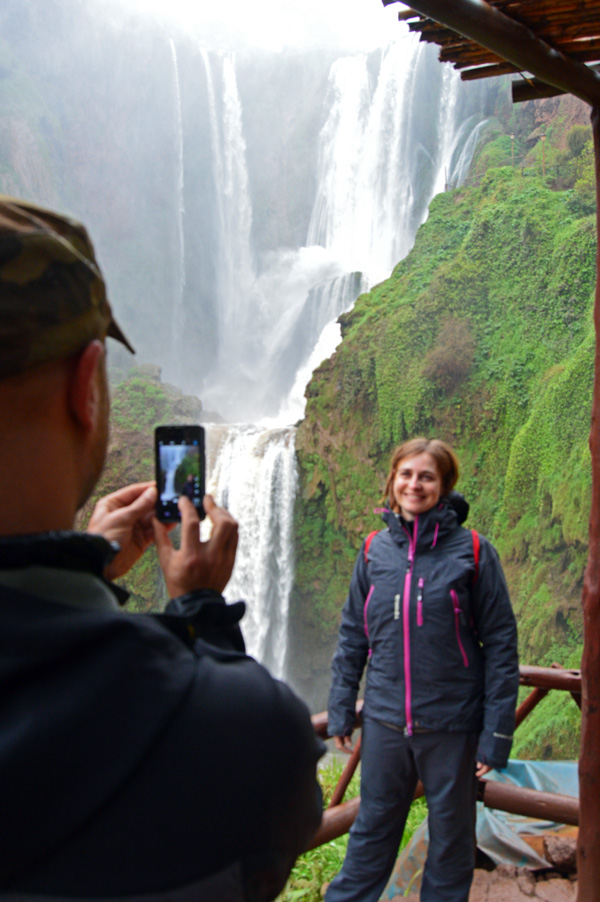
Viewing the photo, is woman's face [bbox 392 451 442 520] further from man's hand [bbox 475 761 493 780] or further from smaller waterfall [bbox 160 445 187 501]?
smaller waterfall [bbox 160 445 187 501]

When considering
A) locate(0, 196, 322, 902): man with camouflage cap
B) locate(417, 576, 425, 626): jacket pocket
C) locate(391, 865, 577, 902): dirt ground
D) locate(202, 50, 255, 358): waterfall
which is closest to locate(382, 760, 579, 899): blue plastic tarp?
locate(391, 865, 577, 902): dirt ground

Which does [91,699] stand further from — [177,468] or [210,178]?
[210,178]

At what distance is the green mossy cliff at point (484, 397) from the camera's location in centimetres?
901

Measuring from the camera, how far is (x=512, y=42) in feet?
5.50

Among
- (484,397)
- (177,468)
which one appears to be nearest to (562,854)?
(177,468)

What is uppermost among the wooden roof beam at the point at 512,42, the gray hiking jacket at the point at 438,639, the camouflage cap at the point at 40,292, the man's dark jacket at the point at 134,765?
the wooden roof beam at the point at 512,42

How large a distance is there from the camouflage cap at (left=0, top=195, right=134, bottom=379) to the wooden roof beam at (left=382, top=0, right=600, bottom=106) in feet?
4.41

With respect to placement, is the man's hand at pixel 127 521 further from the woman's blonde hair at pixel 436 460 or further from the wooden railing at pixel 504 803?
the wooden railing at pixel 504 803

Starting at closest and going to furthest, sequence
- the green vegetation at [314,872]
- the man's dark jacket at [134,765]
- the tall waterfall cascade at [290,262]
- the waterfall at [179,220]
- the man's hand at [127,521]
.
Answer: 1. the man's dark jacket at [134,765]
2. the man's hand at [127,521]
3. the green vegetation at [314,872]
4. the tall waterfall cascade at [290,262]
5. the waterfall at [179,220]

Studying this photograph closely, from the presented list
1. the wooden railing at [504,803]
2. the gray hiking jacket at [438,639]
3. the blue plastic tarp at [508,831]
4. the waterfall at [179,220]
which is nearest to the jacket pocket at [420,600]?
the gray hiking jacket at [438,639]

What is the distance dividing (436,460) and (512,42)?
109 centimetres

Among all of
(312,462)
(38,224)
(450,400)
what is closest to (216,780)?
(38,224)

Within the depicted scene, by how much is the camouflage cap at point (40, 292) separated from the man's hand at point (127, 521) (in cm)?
23

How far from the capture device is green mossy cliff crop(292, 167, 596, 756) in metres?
9.01
